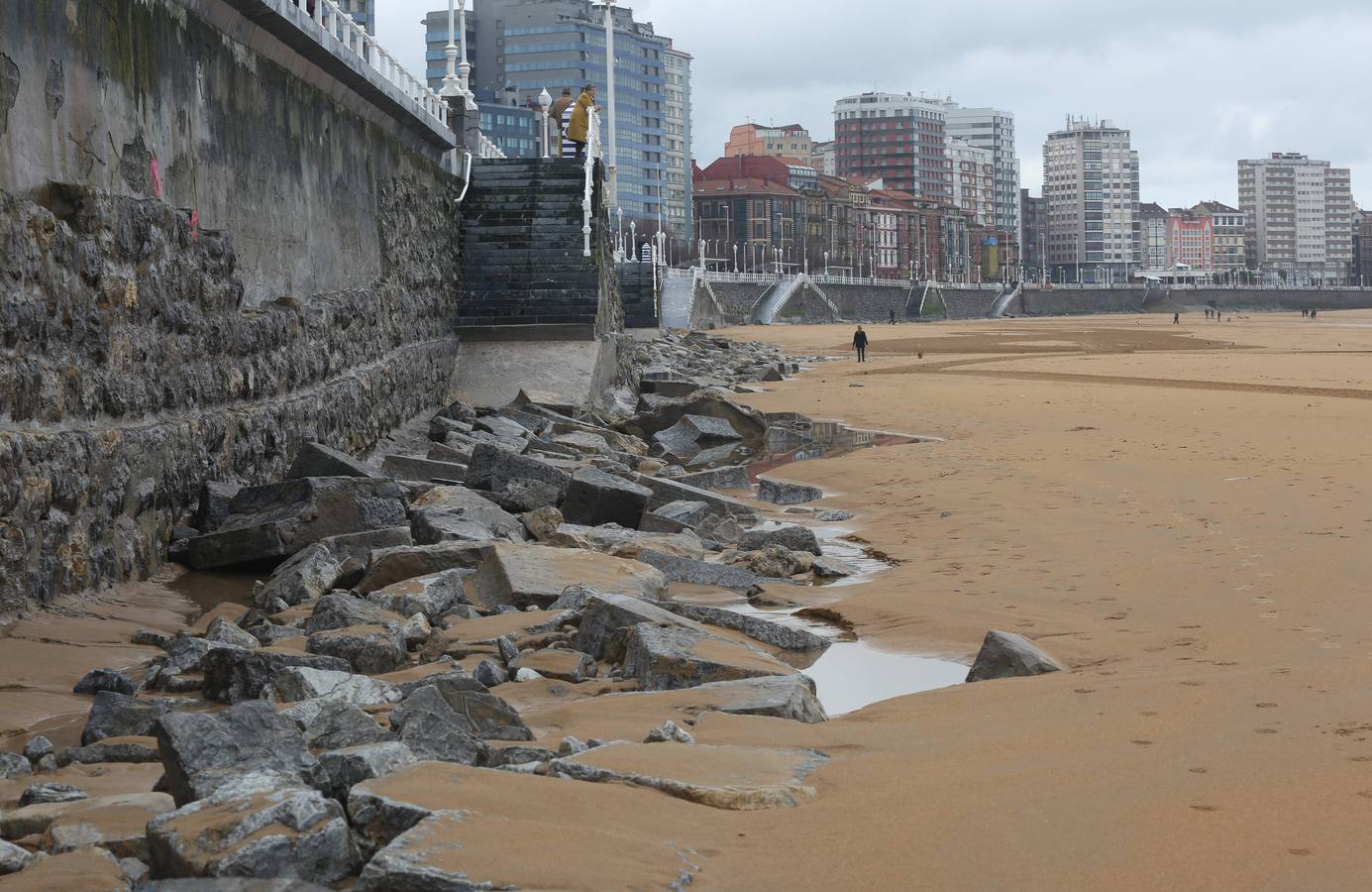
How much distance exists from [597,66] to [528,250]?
14494 cm

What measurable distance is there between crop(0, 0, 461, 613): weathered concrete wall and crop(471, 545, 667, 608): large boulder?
76.8 inches

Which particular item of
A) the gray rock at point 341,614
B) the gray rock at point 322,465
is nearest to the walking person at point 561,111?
the gray rock at point 322,465

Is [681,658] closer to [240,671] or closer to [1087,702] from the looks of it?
[1087,702]

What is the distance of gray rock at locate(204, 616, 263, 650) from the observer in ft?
21.7

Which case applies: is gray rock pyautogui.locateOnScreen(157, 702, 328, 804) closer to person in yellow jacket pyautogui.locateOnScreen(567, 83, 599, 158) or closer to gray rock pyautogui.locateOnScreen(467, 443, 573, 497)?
gray rock pyautogui.locateOnScreen(467, 443, 573, 497)

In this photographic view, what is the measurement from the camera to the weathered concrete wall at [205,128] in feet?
24.7

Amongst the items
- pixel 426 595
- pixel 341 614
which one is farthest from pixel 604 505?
pixel 341 614

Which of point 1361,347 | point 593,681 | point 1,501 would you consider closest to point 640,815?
point 593,681

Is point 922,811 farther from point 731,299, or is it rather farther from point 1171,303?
point 1171,303

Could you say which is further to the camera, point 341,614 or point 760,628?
point 760,628

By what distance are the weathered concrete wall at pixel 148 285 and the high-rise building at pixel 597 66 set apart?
146153 millimetres

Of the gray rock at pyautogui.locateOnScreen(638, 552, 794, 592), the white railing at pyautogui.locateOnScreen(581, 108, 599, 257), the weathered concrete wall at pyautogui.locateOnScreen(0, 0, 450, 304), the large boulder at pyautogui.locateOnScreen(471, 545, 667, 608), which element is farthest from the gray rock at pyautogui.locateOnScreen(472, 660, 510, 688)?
the white railing at pyautogui.locateOnScreen(581, 108, 599, 257)

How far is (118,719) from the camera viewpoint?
5.14m

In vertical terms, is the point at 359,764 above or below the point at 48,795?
above
